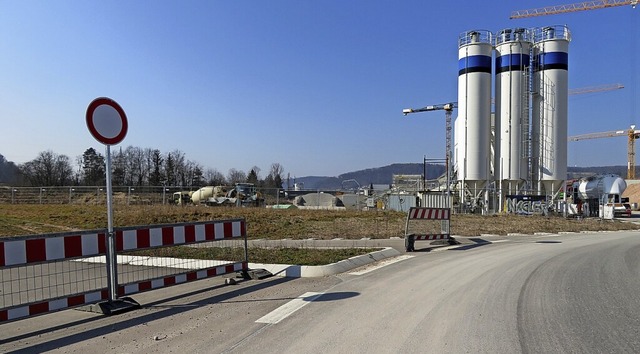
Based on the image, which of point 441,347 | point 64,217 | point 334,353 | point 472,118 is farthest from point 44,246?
point 472,118

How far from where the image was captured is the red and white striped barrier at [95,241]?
19.0ft

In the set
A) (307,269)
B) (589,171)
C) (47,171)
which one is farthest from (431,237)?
(589,171)

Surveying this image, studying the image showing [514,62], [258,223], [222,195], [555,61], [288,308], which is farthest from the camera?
[222,195]

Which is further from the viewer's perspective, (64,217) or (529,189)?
(529,189)

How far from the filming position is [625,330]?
5.65 m

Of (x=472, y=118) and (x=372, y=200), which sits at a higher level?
(x=472, y=118)

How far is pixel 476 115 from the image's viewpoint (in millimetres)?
43469

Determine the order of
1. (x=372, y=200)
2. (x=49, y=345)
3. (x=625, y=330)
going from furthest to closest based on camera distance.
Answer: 1. (x=372, y=200)
2. (x=625, y=330)
3. (x=49, y=345)

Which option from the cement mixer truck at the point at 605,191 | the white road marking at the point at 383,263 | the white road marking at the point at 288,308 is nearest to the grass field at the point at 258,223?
the white road marking at the point at 383,263

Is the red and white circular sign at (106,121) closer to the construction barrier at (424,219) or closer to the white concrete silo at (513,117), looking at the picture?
the construction barrier at (424,219)

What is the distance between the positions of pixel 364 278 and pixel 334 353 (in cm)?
454

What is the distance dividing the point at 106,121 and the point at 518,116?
141 feet

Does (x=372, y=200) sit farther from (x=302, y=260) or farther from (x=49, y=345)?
(x=49, y=345)

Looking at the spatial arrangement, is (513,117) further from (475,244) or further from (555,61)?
(475,244)
